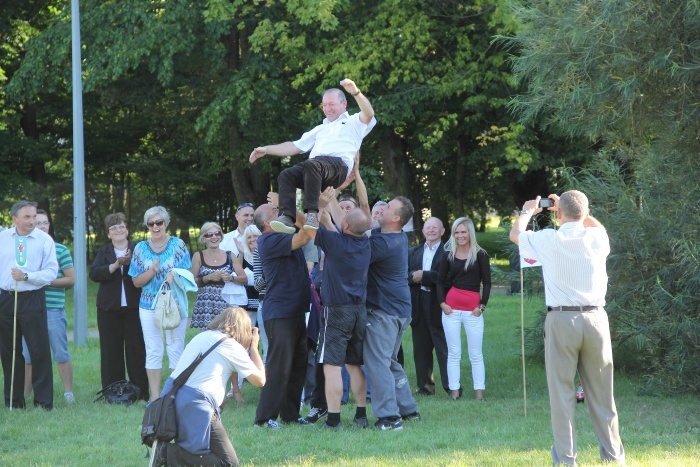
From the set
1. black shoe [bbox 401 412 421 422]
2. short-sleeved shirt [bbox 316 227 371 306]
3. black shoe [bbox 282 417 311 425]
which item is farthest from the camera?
black shoe [bbox 401 412 421 422]

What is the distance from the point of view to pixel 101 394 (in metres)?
10.5

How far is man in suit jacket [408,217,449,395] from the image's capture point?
416 inches

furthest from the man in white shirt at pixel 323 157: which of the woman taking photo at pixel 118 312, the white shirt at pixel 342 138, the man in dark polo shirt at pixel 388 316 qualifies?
the woman taking photo at pixel 118 312

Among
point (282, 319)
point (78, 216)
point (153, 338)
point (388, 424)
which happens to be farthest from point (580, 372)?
point (78, 216)

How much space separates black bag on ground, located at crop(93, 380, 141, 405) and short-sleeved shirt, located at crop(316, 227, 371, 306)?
124 inches

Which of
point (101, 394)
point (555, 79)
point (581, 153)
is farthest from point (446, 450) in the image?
point (581, 153)

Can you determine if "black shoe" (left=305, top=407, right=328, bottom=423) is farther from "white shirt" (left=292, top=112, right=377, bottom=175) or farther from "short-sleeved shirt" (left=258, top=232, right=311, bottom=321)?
"white shirt" (left=292, top=112, right=377, bottom=175)

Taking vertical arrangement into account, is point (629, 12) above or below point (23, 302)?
above

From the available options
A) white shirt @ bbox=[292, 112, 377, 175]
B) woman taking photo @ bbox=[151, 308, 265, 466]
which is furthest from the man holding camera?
woman taking photo @ bbox=[151, 308, 265, 466]

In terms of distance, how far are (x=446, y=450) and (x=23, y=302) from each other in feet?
16.2

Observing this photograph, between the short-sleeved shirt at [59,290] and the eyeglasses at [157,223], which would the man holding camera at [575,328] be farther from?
the short-sleeved shirt at [59,290]

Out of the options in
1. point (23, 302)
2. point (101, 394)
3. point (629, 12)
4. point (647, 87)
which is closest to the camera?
point (629, 12)

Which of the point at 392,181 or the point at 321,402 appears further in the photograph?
the point at 392,181

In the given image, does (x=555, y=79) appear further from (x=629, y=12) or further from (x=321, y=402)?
(x=321, y=402)
